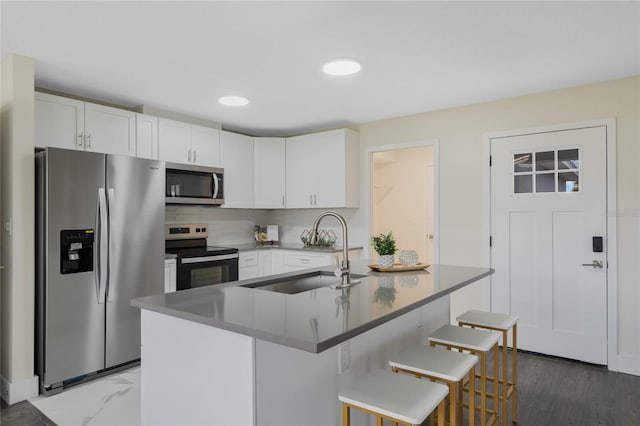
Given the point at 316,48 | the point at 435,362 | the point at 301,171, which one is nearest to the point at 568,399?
the point at 435,362

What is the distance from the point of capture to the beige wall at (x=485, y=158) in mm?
3172

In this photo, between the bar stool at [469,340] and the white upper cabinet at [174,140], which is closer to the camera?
the bar stool at [469,340]

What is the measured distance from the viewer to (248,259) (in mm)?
4555

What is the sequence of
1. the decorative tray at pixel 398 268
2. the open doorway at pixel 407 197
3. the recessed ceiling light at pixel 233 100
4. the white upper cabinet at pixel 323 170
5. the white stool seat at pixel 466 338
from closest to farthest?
the white stool seat at pixel 466 338
the decorative tray at pixel 398 268
the recessed ceiling light at pixel 233 100
the white upper cabinet at pixel 323 170
the open doorway at pixel 407 197

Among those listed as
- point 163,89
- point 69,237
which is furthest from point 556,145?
point 69,237

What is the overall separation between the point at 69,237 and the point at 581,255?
12.9 feet

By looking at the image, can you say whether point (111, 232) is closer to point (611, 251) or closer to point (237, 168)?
point (237, 168)

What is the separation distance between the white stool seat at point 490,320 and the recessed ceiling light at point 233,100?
8.36 ft

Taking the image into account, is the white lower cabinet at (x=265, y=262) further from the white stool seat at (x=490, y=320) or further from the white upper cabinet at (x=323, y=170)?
the white stool seat at (x=490, y=320)

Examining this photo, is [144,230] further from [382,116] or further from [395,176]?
[395,176]

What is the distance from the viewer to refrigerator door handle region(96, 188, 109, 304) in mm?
3000

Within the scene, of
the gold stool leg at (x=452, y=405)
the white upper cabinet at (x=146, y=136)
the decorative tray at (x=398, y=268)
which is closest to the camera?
the gold stool leg at (x=452, y=405)

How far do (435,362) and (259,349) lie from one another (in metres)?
0.84

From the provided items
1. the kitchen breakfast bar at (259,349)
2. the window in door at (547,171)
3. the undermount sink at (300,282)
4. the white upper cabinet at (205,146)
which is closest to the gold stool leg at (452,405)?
the kitchen breakfast bar at (259,349)
